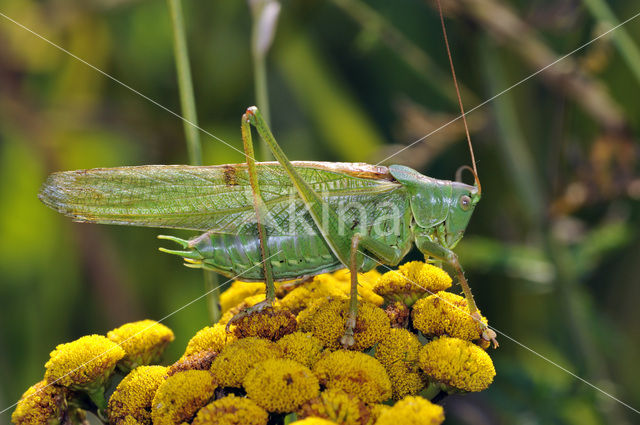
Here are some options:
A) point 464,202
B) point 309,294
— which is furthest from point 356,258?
point 464,202

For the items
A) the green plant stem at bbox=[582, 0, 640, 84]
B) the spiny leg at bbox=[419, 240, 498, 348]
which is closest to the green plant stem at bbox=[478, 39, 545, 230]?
the green plant stem at bbox=[582, 0, 640, 84]

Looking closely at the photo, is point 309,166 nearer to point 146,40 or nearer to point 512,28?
point 512,28

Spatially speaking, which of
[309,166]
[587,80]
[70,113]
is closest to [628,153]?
[587,80]

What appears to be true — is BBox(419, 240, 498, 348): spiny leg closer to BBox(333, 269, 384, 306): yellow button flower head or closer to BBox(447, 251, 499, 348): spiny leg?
BBox(447, 251, 499, 348): spiny leg

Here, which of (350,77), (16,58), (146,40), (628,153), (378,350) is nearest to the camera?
(378,350)

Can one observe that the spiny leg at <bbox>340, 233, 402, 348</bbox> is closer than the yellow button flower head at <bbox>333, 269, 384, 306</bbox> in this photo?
Yes
